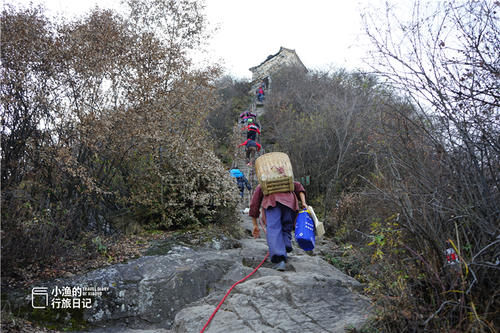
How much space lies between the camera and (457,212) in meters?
3.15

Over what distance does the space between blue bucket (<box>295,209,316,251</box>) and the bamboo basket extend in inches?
30.7

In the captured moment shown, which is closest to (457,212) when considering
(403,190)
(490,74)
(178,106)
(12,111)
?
(403,190)

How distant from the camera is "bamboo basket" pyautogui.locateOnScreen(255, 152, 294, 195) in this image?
6219 mm

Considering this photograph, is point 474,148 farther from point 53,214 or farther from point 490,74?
point 53,214

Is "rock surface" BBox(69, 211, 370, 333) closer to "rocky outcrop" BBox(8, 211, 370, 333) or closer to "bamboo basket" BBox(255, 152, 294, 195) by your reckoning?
"rocky outcrop" BBox(8, 211, 370, 333)

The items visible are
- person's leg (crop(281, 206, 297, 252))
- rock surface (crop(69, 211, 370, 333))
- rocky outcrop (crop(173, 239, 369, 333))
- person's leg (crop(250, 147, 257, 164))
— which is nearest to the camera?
rocky outcrop (crop(173, 239, 369, 333))

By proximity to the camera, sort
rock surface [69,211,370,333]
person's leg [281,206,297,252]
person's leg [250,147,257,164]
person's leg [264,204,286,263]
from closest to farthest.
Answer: rock surface [69,211,370,333] < person's leg [264,204,286,263] < person's leg [281,206,297,252] < person's leg [250,147,257,164]

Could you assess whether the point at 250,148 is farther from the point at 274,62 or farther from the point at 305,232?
the point at 274,62

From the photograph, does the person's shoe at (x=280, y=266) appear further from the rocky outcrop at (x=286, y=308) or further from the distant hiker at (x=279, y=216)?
the rocky outcrop at (x=286, y=308)

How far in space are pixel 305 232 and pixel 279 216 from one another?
902 millimetres

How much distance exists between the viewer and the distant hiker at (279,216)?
6.16 metres

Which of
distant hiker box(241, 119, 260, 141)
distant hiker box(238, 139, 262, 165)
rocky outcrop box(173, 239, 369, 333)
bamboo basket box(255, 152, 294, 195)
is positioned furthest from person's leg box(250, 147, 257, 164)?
rocky outcrop box(173, 239, 369, 333)

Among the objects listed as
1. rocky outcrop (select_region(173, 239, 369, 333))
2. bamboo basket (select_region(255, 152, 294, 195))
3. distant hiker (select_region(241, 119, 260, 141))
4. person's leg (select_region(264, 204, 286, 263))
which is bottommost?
rocky outcrop (select_region(173, 239, 369, 333))

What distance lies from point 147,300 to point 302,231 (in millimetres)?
2564
